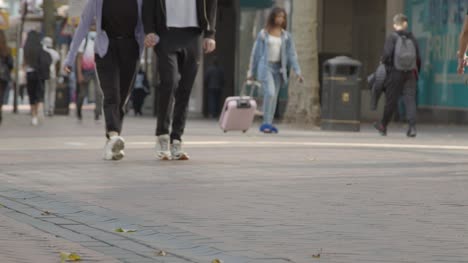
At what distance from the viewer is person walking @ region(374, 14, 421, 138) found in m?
20.6

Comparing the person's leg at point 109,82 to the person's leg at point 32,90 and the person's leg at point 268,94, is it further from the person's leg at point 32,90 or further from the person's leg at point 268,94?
the person's leg at point 32,90

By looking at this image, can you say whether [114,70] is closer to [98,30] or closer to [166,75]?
[98,30]

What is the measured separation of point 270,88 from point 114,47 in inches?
314

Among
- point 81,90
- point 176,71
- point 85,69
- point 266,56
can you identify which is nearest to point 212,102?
point 81,90

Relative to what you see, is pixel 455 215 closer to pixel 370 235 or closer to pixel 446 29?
pixel 370 235

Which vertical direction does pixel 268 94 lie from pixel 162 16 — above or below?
below

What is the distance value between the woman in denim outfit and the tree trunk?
10.9 ft

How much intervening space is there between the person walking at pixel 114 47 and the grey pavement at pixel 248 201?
1.01 ft

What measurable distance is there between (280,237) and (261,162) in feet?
19.1

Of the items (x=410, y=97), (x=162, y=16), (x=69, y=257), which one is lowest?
(x=410, y=97)

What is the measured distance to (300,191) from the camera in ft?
33.3

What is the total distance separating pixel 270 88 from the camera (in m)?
21.1

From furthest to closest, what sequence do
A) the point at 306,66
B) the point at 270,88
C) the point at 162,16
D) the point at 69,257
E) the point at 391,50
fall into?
the point at 306,66 → the point at 270,88 → the point at 391,50 → the point at 162,16 → the point at 69,257

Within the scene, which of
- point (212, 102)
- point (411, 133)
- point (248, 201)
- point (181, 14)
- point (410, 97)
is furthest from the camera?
point (212, 102)
